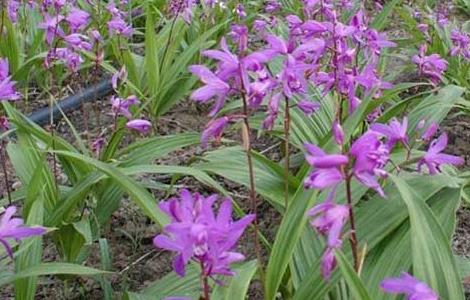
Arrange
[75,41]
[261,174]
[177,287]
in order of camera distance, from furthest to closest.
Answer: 1. [75,41]
2. [261,174]
3. [177,287]

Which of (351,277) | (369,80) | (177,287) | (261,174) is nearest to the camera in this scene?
(351,277)

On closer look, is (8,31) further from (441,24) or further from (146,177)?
(441,24)

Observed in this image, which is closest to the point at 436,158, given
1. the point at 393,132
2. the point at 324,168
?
the point at 393,132

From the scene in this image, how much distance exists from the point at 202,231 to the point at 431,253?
2.15 feet

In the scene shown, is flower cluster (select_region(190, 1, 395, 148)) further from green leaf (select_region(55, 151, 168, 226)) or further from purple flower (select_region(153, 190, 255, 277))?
purple flower (select_region(153, 190, 255, 277))

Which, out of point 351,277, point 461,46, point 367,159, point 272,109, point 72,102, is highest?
point 367,159

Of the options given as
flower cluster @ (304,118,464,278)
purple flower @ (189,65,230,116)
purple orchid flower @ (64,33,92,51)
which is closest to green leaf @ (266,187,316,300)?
purple flower @ (189,65,230,116)

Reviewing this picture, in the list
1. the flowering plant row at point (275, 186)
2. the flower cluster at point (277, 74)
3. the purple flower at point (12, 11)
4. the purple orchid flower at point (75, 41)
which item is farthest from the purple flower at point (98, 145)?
the purple flower at point (12, 11)

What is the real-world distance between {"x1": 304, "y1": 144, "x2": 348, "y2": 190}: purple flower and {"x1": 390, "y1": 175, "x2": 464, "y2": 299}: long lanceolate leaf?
412mm

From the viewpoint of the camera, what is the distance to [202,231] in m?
1.07

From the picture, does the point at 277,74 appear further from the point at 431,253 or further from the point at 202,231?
the point at 202,231

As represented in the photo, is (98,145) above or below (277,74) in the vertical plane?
Result: below

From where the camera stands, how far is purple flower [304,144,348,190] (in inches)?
45.1

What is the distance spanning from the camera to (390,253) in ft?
5.86
